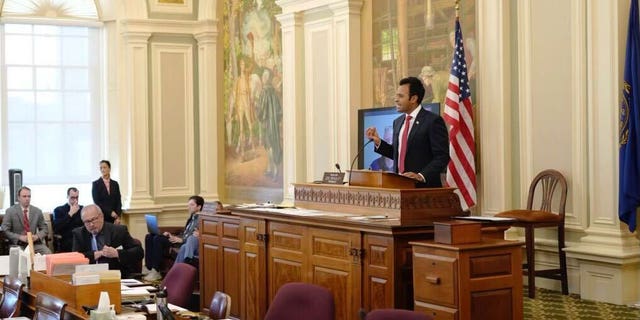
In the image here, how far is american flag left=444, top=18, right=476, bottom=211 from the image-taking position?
9.84 metres

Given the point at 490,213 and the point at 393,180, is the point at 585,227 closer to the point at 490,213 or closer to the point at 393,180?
the point at 490,213

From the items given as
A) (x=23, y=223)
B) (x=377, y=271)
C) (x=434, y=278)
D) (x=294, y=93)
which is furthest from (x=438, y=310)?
(x=23, y=223)

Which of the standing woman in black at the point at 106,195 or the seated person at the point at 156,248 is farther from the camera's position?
the standing woman in black at the point at 106,195

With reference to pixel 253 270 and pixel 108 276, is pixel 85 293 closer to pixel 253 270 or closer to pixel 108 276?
pixel 108 276

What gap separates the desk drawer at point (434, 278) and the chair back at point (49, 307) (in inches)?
88.8

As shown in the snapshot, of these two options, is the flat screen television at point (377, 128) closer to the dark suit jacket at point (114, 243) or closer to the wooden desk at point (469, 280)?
the dark suit jacket at point (114, 243)

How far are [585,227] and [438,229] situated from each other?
3.47 meters

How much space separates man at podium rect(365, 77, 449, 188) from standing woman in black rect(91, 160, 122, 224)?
8.25 m

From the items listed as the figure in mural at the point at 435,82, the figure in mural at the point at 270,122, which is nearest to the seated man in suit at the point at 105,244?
the figure in mural at the point at 435,82

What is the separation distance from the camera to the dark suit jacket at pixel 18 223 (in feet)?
42.4

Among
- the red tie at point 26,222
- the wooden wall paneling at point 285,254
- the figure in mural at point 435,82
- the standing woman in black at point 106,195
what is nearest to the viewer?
the wooden wall paneling at point 285,254

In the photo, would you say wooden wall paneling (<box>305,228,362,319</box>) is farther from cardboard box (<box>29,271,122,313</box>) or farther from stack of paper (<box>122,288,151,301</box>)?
cardboard box (<box>29,271,122,313</box>)

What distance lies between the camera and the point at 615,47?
8.56m

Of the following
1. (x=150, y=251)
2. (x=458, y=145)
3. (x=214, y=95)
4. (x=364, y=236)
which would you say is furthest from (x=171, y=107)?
(x=364, y=236)
